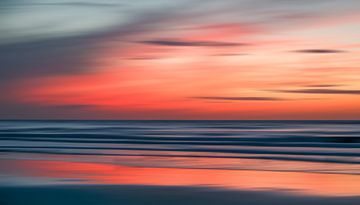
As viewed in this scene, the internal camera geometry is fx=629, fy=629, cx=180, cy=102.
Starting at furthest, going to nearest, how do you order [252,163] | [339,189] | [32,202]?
[252,163] < [339,189] < [32,202]

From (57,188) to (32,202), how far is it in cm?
134

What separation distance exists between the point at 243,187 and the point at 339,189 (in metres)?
1.26

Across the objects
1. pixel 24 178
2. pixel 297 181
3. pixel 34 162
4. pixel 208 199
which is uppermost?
pixel 34 162

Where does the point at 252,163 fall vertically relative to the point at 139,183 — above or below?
above

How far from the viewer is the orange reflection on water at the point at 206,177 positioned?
8.48 metres

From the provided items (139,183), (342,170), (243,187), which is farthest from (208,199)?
(342,170)

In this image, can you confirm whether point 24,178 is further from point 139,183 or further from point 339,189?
point 339,189

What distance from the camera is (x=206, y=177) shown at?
385 inches

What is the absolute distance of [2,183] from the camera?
349 inches

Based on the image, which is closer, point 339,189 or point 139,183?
point 339,189

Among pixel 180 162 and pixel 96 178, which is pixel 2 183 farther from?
pixel 180 162

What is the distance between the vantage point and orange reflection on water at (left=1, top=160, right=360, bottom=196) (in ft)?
27.8

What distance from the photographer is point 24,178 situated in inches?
380

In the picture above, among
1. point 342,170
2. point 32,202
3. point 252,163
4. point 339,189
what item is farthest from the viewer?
point 252,163
